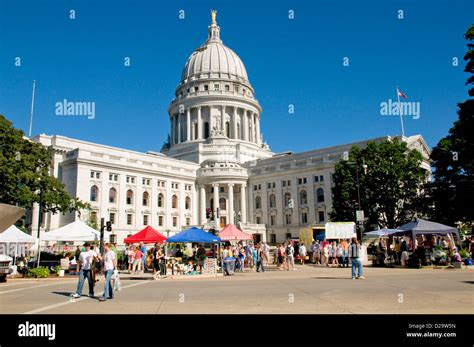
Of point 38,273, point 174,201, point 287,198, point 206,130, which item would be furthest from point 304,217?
point 38,273

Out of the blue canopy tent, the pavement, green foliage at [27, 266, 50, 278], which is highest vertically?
the blue canopy tent

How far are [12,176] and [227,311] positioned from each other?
1279 inches

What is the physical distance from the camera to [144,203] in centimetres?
7225

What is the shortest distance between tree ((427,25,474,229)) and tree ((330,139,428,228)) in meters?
2.27

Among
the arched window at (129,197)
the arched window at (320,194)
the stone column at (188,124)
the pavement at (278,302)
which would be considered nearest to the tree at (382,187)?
the arched window at (320,194)

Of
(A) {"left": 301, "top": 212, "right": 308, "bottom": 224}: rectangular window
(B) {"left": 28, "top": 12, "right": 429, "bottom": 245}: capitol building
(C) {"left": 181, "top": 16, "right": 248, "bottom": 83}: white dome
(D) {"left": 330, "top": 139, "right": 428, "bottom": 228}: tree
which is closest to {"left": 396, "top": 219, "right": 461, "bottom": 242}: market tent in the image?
(D) {"left": 330, "top": 139, "right": 428, "bottom": 228}: tree

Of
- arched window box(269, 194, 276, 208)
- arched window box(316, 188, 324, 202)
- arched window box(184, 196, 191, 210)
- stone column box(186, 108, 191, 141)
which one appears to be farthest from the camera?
stone column box(186, 108, 191, 141)

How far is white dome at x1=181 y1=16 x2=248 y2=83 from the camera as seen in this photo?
105 m

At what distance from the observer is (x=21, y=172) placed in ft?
122

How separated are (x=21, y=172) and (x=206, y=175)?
146 feet

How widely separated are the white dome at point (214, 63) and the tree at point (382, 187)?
2482 inches

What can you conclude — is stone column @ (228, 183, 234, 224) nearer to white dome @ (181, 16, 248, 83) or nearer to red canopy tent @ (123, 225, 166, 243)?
white dome @ (181, 16, 248, 83)
